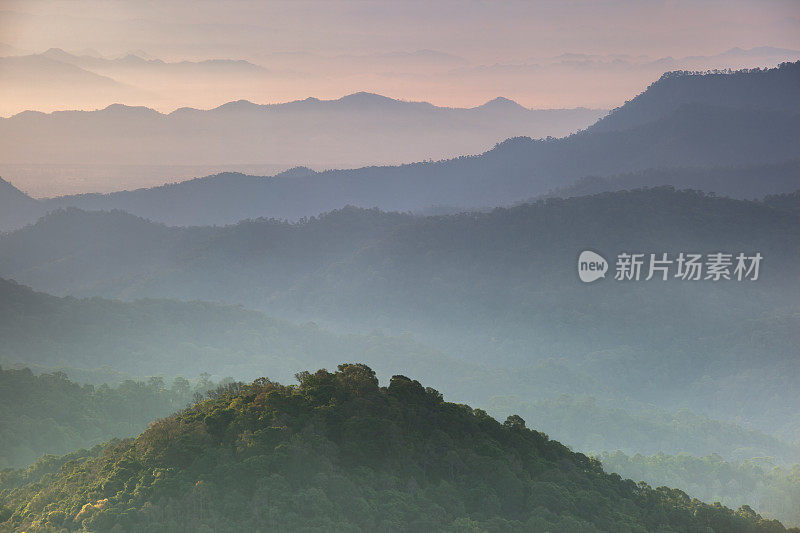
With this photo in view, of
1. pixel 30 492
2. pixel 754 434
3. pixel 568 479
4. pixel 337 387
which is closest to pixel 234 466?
pixel 337 387

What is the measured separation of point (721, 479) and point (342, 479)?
8626 cm

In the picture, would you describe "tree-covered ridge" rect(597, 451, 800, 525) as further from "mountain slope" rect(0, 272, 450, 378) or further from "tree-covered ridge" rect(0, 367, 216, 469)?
"mountain slope" rect(0, 272, 450, 378)

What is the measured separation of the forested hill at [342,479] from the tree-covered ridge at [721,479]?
172 ft

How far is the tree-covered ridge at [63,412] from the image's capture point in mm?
84750

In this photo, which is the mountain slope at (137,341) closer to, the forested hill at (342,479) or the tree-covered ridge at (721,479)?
the tree-covered ridge at (721,479)

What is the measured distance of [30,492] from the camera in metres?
49.7

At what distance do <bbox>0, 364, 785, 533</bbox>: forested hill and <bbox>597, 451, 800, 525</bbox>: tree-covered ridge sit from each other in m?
52.6

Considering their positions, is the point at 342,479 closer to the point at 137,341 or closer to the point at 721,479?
the point at 721,479

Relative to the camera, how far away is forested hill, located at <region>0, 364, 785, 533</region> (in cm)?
4047

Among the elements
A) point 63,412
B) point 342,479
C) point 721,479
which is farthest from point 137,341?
point 342,479

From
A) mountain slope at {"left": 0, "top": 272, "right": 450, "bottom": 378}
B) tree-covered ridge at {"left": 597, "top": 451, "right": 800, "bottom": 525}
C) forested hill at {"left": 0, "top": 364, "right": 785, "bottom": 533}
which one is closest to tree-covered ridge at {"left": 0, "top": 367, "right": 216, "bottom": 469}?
forested hill at {"left": 0, "top": 364, "right": 785, "bottom": 533}

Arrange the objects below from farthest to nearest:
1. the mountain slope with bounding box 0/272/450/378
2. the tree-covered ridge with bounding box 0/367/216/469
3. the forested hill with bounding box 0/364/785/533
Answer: the mountain slope with bounding box 0/272/450/378, the tree-covered ridge with bounding box 0/367/216/469, the forested hill with bounding box 0/364/785/533

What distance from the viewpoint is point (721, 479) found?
4363 inches

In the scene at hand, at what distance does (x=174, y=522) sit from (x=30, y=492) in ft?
55.2
